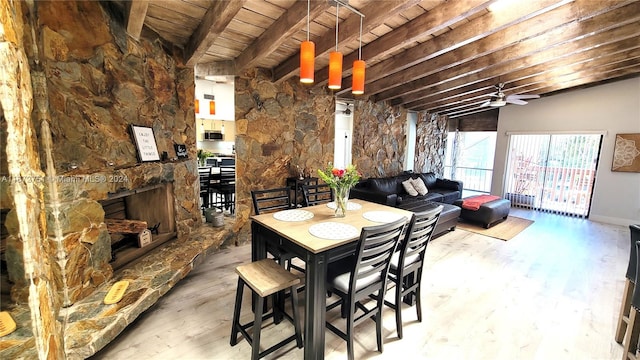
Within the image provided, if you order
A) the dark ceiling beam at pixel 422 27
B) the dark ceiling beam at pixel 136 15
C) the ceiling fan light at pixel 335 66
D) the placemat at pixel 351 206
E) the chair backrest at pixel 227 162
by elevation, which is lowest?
the placemat at pixel 351 206

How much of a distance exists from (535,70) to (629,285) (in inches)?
154

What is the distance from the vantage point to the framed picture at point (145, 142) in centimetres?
247

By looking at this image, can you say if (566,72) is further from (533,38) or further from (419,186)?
(419,186)

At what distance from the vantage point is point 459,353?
196cm

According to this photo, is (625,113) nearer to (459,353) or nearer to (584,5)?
(584,5)

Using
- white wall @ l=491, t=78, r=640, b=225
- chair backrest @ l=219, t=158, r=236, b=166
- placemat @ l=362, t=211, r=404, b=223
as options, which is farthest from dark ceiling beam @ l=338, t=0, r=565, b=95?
white wall @ l=491, t=78, r=640, b=225

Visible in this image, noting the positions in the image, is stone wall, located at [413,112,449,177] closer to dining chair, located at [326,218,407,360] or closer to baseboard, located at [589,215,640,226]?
baseboard, located at [589,215,640,226]

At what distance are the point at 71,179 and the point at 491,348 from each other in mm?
3321

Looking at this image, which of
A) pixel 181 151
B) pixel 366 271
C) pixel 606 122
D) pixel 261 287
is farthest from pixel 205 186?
pixel 606 122

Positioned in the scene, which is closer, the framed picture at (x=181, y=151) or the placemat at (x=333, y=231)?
the placemat at (x=333, y=231)

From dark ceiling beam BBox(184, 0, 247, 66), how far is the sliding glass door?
7.23m

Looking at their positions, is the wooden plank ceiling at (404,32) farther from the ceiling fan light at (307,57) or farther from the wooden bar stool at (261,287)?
the wooden bar stool at (261,287)

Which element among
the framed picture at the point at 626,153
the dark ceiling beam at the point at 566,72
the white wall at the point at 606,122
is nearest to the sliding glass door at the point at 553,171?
the white wall at the point at 606,122

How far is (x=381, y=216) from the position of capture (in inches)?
93.1
